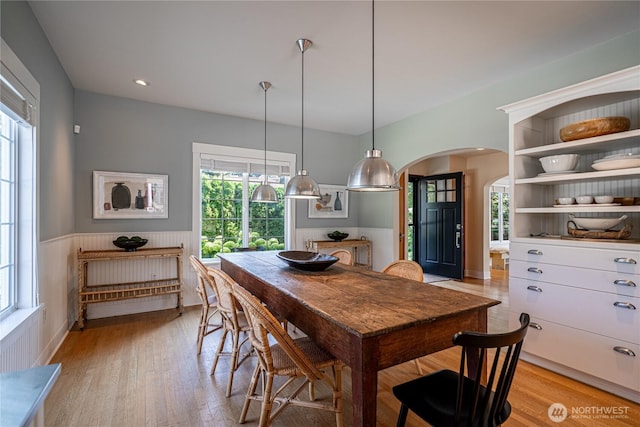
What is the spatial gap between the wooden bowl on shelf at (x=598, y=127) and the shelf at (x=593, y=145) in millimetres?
43

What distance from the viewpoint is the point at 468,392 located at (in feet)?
4.75

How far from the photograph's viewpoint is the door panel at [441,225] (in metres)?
5.97

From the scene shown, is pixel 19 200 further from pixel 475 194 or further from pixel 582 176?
pixel 475 194

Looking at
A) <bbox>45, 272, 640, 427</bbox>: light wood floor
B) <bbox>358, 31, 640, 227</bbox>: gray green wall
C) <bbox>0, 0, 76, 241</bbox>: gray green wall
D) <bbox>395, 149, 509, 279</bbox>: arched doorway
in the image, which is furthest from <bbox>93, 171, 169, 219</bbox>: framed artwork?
<bbox>395, 149, 509, 279</bbox>: arched doorway

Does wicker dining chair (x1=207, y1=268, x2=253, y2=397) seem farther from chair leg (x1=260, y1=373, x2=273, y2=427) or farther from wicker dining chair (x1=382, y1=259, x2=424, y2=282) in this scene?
wicker dining chair (x1=382, y1=259, x2=424, y2=282)

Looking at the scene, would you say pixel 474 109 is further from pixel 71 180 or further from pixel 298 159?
pixel 71 180

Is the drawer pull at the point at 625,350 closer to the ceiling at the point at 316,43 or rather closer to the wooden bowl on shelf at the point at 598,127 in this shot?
the wooden bowl on shelf at the point at 598,127

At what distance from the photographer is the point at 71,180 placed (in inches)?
136

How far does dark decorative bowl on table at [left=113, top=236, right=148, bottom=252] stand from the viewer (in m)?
3.64

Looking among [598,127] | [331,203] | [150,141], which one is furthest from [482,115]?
[150,141]

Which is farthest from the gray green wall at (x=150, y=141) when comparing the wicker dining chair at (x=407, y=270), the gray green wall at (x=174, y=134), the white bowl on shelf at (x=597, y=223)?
the white bowl on shelf at (x=597, y=223)

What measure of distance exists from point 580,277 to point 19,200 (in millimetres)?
4235

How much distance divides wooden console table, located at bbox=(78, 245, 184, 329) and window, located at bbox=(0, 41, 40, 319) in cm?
117

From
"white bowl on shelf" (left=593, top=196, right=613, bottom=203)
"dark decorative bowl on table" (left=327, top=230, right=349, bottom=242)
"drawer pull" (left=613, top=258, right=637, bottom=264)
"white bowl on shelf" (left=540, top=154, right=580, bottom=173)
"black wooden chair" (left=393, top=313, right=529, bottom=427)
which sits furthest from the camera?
"dark decorative bowl on table" (left=327, top=230, right=349, bottom=242)
